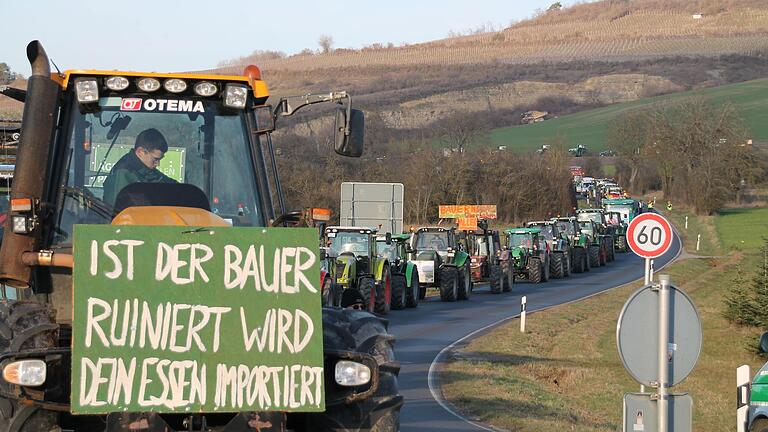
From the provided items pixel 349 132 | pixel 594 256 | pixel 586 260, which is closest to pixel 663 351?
pixel 349 132

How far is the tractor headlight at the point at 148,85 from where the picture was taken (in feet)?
27.2

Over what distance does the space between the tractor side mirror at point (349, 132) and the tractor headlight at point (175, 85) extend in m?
1.07

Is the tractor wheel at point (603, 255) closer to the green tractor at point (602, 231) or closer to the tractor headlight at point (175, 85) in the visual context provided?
the green tractor at point (602, 231)

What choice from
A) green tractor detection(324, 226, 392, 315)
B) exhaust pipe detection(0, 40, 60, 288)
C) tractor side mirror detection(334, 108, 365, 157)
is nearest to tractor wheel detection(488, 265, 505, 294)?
green tractor detection(324, 226, 392, 315)

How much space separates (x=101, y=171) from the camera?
8180 millimetres

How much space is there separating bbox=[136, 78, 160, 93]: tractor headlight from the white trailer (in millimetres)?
32236

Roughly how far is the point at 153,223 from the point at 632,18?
154409 mm

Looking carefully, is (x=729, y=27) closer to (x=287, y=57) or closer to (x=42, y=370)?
(x=287, y=57)

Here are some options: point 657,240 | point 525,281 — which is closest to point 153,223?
point 657,240

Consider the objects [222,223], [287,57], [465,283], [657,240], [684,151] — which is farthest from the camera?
[287,57]

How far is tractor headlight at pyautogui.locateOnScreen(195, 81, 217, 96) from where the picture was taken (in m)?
8.45

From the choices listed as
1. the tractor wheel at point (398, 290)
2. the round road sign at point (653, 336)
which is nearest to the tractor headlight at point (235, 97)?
the round road sign at point (653, 336)

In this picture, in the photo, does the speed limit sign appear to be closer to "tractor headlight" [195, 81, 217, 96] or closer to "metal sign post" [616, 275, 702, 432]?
"metal sign post" [616, 275, 702, 432]

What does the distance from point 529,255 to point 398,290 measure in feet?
50.4
